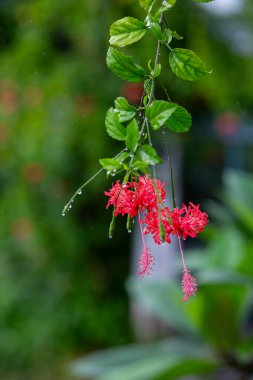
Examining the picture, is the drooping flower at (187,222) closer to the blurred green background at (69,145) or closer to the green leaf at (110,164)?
the green leaf at (110,164)

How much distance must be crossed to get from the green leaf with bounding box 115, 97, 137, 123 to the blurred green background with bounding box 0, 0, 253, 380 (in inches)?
111

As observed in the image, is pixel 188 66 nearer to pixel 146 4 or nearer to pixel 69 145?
pixel 146 4

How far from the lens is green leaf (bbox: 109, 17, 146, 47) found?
25.5 inches

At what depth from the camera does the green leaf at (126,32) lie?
0.65 m

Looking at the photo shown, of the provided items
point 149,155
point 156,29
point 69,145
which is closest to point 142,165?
point 149,155

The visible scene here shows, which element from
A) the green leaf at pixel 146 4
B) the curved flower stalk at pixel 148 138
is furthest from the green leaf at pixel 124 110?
the green leaf at pixel 146 4

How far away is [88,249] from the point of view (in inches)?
179

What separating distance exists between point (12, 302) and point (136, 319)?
0.88 metres

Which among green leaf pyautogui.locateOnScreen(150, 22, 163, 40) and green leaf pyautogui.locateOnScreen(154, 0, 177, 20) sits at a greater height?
green leaf pyautogui.locateOnScreen(154, 0, 177, 20)

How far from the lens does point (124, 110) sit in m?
0.64

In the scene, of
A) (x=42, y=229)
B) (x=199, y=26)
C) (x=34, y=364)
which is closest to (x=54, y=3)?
(x=199, y=26)

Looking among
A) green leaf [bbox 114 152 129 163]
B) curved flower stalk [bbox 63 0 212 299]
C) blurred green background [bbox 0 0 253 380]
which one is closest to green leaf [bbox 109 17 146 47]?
curved flower stalk [bbox 63 0 212 299]

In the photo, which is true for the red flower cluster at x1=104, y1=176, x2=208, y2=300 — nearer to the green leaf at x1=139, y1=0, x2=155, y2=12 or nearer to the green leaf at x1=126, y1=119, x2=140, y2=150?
the green leaf at x1=126, y1=119, x2=140, y2=150

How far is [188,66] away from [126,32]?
2.8 inches
